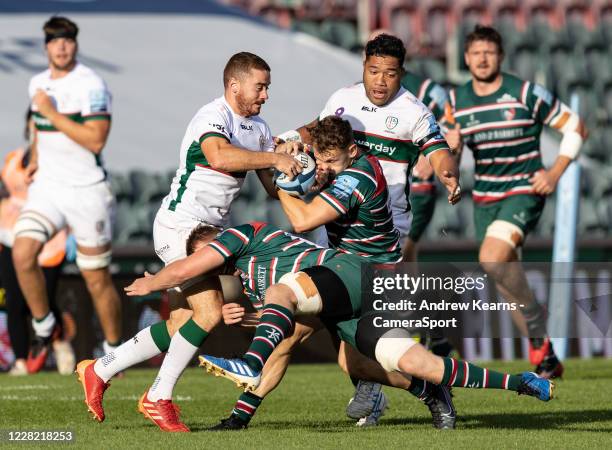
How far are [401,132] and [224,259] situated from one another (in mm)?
1764

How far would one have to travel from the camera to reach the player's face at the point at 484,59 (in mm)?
10203

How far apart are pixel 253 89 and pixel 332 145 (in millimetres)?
553

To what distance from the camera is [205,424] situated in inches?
295

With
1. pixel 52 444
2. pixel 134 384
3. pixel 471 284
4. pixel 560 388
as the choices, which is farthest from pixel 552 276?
pixel 52 444

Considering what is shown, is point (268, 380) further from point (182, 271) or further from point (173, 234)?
point (173, 234)

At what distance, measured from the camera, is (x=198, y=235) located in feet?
23.7

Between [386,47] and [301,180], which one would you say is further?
[386,47]

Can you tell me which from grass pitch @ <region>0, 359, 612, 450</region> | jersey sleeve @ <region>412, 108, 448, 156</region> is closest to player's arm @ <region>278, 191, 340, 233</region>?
grass pitch @ <region>0, 359, 612, 450</region>

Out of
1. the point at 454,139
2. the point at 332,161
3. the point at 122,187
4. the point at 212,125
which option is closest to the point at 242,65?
the point at 212,125

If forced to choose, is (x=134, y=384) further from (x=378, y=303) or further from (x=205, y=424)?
(x=378, y=303)

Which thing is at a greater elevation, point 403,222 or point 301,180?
point 301,180

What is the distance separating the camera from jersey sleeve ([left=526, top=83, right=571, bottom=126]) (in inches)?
403

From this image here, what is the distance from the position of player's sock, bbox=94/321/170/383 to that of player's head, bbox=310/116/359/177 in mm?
1255

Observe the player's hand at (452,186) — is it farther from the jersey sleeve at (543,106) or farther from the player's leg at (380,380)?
the jersey sleeve at (543,106)
